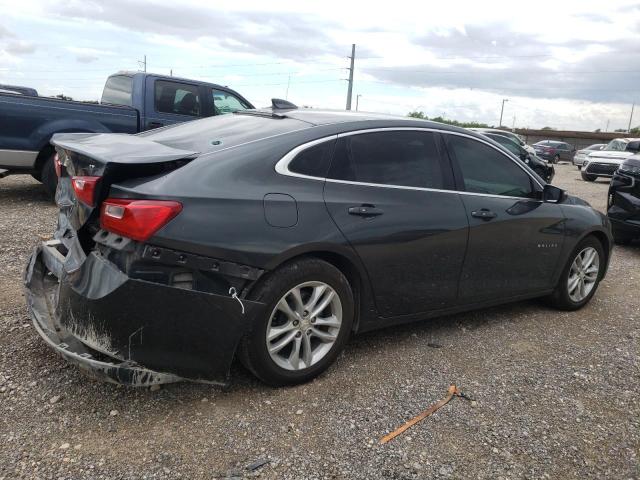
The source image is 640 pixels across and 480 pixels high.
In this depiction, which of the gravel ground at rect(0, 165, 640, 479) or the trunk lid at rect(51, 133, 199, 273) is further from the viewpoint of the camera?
the trunk lid at rect(51, 133, 199, 273)

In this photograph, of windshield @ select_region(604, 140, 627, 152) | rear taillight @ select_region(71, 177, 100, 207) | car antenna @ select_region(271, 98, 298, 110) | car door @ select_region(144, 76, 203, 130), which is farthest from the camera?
windshield @ select_region(604, 140, 627, 152)

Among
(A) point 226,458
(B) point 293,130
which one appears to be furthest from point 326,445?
(B) point 293,130

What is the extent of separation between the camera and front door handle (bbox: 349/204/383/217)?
3.23 meters

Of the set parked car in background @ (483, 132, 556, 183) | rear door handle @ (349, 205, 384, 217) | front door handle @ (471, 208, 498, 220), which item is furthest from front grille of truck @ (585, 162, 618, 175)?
rear door handle @ (349, 205, 384, 217)

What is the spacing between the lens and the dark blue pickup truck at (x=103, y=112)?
695 cm

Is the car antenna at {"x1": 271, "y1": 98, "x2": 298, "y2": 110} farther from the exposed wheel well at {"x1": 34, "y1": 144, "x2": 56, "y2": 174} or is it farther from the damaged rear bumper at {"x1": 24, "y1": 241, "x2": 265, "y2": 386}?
the exposed wheel well at {"x1": 34, "y1": 144, "x2": 56, "y2": 174}

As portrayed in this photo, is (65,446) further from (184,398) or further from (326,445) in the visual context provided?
(326,445)

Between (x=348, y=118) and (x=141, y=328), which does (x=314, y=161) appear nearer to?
(x=348, y=118)

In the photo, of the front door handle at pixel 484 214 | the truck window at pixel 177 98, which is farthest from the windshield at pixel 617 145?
the front door handle at pixel 484 214

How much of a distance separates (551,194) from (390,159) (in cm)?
174

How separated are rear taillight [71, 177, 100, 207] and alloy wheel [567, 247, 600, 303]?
3.91m

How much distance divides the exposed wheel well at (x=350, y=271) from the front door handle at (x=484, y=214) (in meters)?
1.08

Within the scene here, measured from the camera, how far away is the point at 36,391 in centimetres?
292

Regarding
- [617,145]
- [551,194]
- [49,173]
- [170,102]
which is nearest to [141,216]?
[551,194]
